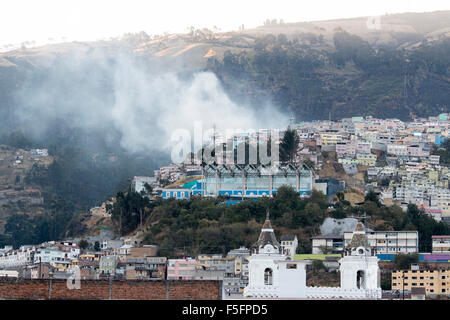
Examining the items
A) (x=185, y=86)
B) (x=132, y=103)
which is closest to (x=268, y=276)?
(x=185, y=86)

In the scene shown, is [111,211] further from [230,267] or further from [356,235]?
[356,235]

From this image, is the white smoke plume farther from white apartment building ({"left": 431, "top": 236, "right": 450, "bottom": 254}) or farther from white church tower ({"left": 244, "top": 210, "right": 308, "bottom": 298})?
white church tower ({"left": 244, "top": 210, "right": 308, "bottom": 298})

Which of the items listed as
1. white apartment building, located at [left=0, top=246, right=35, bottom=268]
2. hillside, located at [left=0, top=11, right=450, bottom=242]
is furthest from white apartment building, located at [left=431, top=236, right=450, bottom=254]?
hillside, located at [left=0, top=11, right=450, bottom=242]

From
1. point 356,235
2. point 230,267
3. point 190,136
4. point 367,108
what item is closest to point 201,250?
point 230,267

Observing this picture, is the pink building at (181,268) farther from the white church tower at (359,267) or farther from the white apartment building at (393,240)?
the white church tower at (359,267)

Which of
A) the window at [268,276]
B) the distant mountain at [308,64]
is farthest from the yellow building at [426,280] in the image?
the distant mountain at [308,64]
